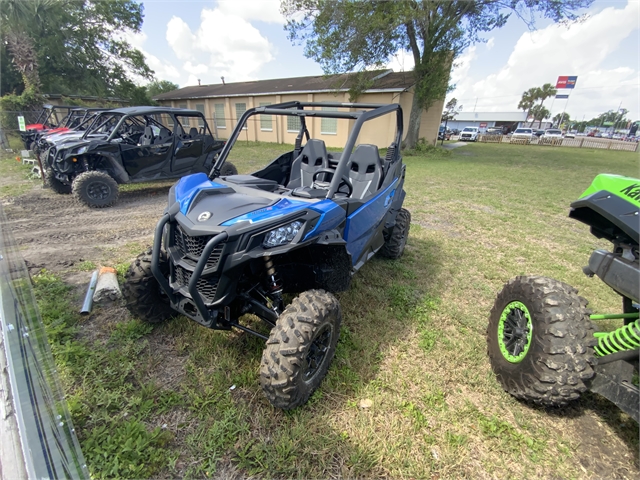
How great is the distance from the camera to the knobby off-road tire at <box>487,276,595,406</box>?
6.04ft

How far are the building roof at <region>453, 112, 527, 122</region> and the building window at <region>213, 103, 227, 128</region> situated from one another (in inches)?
2463

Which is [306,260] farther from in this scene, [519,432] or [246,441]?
[519,432]

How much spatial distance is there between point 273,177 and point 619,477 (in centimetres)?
384

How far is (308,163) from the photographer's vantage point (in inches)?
159

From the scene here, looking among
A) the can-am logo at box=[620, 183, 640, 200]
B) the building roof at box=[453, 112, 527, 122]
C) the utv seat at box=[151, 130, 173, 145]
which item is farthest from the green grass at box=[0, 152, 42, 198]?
the building roof at box=[453, 112, 527, 122]

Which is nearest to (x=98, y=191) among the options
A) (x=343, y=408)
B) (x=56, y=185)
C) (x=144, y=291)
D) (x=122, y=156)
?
(x=122, y=156)

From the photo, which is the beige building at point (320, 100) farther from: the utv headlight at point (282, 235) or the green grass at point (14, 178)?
the utv headlight at point (282, 235)

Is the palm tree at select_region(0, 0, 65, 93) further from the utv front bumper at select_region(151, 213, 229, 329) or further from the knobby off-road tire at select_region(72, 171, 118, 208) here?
the utv front bumper at select_region(151, 213, 229, 329)

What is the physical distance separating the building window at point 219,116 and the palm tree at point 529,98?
256 feet

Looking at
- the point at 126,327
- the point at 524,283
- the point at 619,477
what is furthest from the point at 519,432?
the point at 126,327

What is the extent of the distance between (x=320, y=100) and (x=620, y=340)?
20.7 metres

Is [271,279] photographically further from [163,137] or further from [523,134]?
[523,134]

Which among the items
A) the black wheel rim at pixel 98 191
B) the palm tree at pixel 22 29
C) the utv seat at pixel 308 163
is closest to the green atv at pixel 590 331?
the utv seat at pixel 308 163

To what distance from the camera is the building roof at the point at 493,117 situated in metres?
72.2
